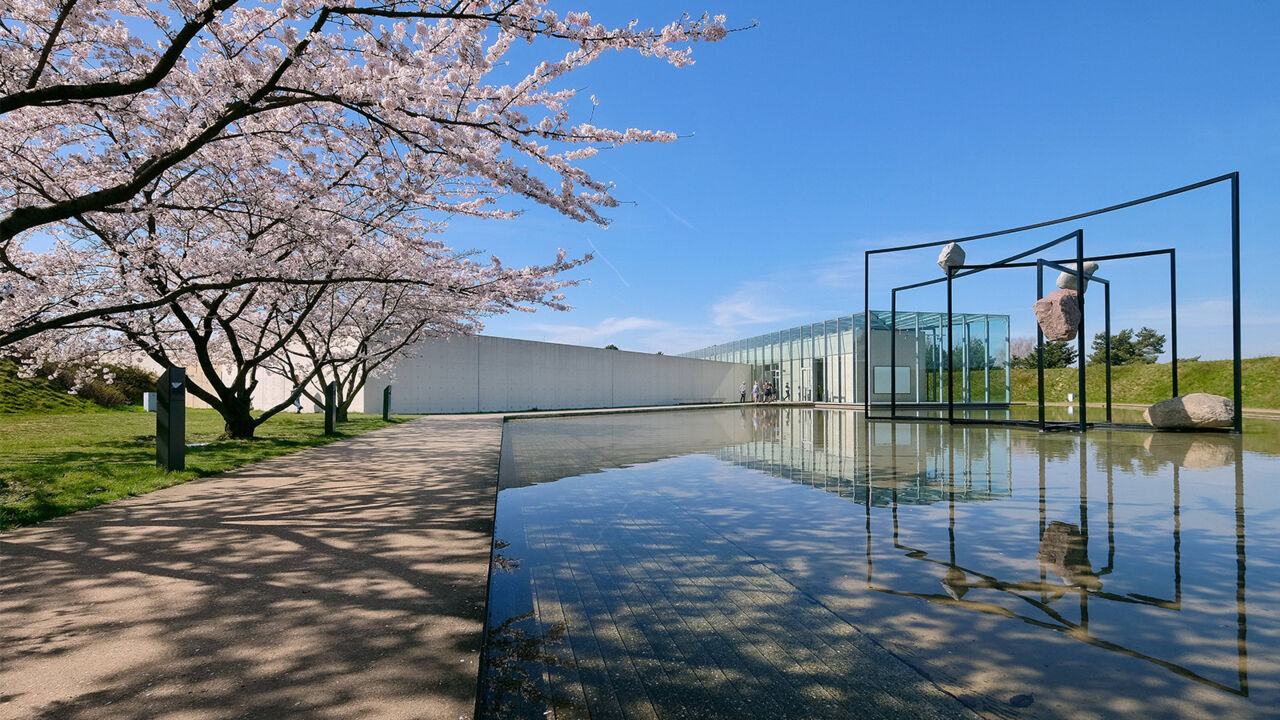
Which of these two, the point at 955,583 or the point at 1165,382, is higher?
the point at 1165,382

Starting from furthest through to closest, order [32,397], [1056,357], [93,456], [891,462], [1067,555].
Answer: [1056,357] < [32,397] < [93,456] < [891,462] < [1067,555]

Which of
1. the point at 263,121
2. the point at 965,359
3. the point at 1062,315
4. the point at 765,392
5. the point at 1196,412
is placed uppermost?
the point at 263,121

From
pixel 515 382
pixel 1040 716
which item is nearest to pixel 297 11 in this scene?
pixel 1040 716

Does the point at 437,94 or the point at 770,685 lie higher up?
the point at 437,94

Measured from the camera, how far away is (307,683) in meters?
2.23

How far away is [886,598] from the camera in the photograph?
2994 mm

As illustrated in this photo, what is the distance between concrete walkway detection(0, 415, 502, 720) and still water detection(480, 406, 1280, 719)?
0.31 meters

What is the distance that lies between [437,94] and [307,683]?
4.74 meters

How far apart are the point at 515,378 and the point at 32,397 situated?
15.5 metres

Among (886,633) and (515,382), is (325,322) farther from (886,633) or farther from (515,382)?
(886,633)

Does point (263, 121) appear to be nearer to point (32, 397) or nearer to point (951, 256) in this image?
point (951, 256)

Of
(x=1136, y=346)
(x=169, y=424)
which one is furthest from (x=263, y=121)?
(x=1136, y=346)

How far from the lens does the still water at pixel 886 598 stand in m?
2.12

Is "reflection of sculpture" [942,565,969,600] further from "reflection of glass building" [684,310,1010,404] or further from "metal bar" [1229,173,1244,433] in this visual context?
"reflection of glass building" [684,310,1010,404]
